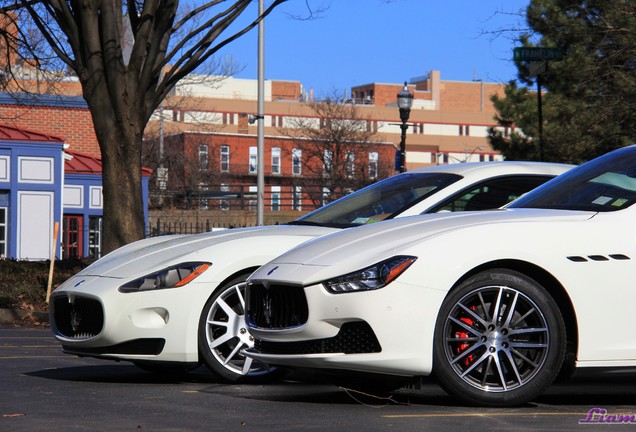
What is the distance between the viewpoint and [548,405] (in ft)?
21.5

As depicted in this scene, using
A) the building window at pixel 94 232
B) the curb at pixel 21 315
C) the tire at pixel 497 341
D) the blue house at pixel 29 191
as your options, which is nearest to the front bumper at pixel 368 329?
the tire at pixel 497 341

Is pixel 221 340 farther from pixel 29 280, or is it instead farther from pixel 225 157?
pixel 225 157

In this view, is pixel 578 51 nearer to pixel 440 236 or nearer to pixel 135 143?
pixel 135 143

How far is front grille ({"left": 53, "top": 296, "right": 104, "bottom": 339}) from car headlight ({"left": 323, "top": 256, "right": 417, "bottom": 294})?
2.12 metres

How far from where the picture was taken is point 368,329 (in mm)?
6223

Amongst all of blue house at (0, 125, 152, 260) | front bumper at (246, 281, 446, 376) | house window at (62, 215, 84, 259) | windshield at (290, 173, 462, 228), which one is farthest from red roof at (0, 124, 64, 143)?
front bumper at (246, 281, 446, 376)

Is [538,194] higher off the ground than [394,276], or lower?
higher

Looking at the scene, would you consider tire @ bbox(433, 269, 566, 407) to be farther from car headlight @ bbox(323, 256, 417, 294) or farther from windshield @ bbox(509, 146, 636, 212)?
windshield @ bbox(509, 146, 636, 212)

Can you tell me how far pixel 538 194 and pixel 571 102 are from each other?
74.1ft

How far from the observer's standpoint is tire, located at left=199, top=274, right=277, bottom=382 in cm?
771

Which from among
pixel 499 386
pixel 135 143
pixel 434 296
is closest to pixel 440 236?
pixel 434 296

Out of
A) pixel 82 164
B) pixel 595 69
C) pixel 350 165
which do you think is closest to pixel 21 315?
pixel 595 69

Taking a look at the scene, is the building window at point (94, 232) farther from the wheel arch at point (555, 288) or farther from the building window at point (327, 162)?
the wheel arch at point (555, 288)

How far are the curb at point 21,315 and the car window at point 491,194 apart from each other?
899cm
